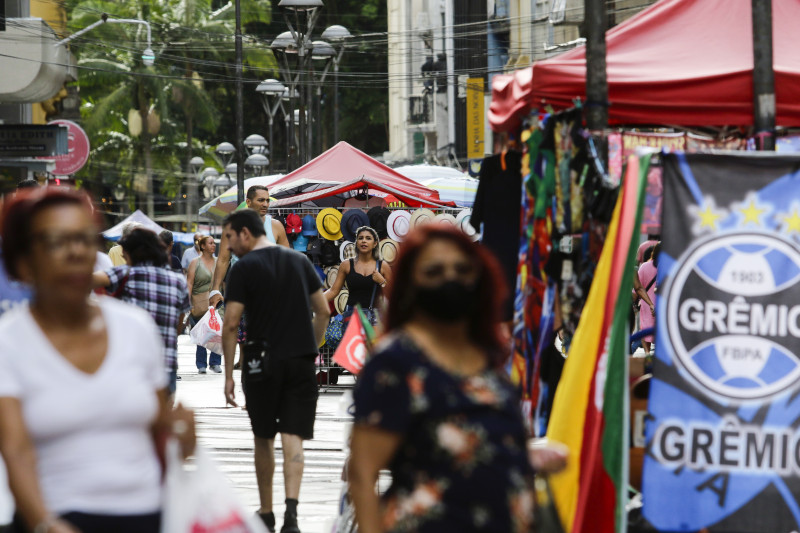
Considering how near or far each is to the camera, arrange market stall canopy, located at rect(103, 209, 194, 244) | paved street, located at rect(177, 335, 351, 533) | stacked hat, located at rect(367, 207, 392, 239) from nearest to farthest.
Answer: paved street, located at rect(177, 335, 351, 533) → stacked hat, located at rect(367, 207, 392, 239) → market stall canopy, located at rect(103, 209, 194, 244)

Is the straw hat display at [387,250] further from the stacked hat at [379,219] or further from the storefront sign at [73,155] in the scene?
the storefront sign at [73,155]

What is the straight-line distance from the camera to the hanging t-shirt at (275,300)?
8.40 m

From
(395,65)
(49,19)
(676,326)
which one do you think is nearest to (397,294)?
(676,326)

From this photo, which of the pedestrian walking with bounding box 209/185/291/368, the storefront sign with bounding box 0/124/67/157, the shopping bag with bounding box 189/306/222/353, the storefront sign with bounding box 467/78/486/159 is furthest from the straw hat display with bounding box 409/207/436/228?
the storefront sign with bounding box 467/78/486/159

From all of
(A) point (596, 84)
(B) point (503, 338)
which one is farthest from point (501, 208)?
(B) point (503, 338)

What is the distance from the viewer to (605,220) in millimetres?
7215

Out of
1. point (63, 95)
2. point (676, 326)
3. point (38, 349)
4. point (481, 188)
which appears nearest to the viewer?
point (38, 349)

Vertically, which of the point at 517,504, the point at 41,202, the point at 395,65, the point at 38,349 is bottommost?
the point at 517,504

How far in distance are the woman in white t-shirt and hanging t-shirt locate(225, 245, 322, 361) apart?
449cm

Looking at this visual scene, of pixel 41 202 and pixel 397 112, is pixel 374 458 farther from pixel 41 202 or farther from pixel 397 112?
pixel 397 112

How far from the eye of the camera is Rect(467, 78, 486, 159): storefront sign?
147 feet

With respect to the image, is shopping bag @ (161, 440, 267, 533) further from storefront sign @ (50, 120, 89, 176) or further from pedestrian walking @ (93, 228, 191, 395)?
storefront sign @ (50, 120, 89, 176)

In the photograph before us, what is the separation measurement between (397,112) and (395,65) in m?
2.83

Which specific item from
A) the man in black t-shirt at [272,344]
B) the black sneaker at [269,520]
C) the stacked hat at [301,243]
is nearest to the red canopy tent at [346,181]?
the stacked hat at [301,243]
